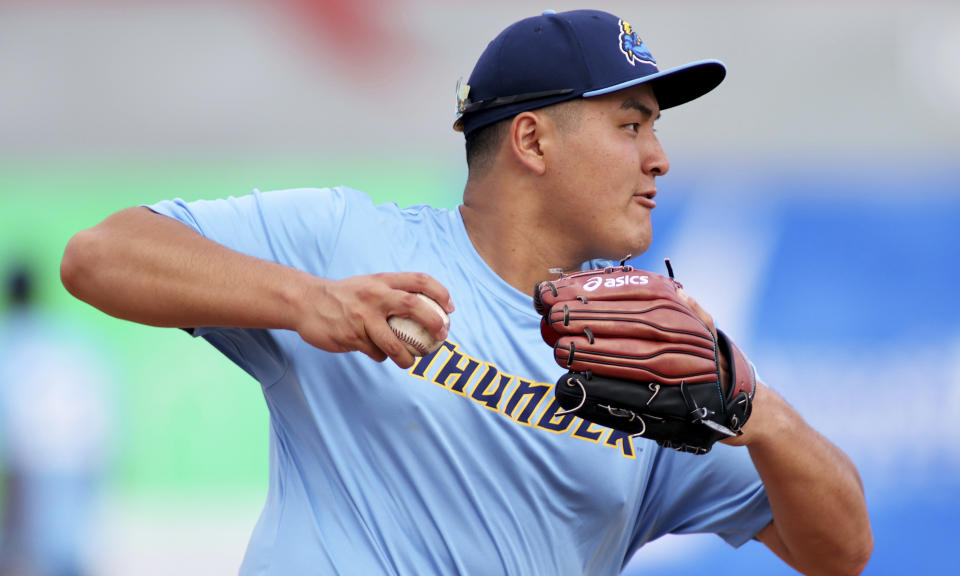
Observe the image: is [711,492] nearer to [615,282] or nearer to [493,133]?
[615,282]

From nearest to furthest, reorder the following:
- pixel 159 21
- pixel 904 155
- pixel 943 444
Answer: pixel 943 444
pixel 904 155
pixel 159 21

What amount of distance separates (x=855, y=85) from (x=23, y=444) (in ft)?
10.9

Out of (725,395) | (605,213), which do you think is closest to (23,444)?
(605,213)

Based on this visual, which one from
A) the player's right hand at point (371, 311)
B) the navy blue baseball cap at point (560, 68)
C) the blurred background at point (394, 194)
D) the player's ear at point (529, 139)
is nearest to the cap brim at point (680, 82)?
the navy blue baseball cap at point (560, 68)

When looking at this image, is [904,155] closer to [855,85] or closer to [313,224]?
[855,85]

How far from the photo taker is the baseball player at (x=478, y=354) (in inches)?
64.7

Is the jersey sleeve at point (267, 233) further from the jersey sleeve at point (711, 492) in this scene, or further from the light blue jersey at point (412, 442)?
the jersey sleeve at point (711, 492)

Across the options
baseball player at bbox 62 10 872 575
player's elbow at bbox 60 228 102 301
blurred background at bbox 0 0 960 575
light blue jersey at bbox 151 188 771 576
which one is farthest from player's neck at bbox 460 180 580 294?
blurred background at bbox 0 0 960 575

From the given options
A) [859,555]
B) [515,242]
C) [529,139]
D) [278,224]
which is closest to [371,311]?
[278,224]

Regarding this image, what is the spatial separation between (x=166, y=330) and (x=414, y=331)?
2.44m

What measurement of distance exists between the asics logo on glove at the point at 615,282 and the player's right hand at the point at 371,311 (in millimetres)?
284

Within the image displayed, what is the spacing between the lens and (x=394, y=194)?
12.5 ft

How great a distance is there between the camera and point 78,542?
3.64 meters

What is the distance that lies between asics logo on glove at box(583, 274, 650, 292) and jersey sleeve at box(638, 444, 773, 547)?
19.7 inches
